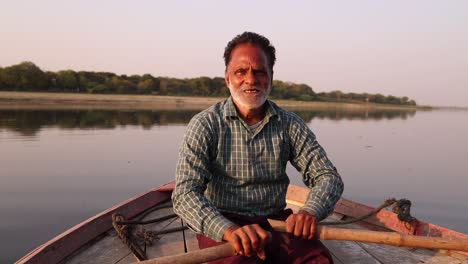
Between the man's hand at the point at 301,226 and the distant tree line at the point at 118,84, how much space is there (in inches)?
2490

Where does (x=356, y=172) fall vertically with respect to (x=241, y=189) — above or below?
below

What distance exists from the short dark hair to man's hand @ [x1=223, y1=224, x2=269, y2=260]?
121 cm

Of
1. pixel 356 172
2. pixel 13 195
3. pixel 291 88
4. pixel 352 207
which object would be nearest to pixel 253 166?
pixel 352 207

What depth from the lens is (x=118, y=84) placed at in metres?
68.9

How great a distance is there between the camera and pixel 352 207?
4.29 meters

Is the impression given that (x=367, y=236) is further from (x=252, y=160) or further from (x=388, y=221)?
(x=388, y=221)

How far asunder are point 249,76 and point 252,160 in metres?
0.56

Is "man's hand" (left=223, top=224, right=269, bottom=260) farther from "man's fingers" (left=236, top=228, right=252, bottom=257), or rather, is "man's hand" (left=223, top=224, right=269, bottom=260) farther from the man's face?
the man's face

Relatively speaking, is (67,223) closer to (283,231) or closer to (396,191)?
(283,231)

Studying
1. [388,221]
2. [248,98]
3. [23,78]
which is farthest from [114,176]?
[23,78]

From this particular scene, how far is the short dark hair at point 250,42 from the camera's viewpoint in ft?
8.17

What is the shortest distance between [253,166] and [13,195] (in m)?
6.02

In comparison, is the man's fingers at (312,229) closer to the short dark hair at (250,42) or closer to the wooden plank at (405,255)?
the short dark hair at (250,42)

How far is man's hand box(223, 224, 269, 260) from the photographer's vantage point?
1.86m
